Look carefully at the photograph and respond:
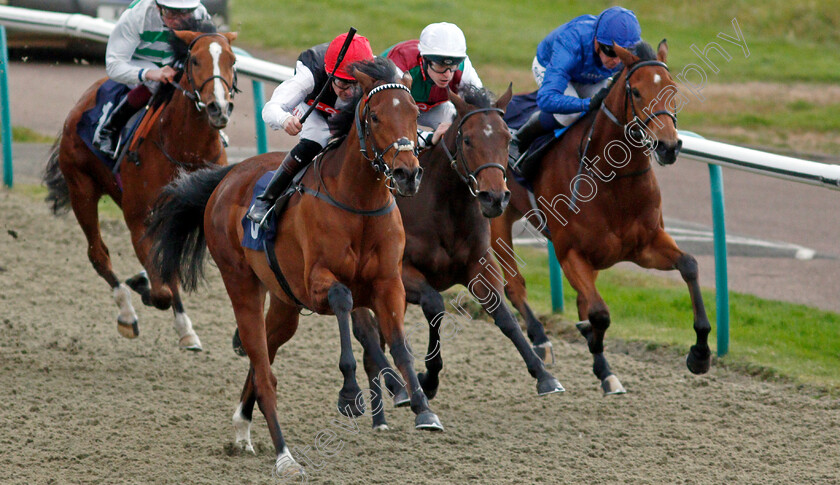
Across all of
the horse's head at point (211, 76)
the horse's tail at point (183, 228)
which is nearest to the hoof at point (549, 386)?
the horse's tail at point (183, 228)

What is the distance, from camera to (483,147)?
471cm

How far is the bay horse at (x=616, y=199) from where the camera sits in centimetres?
532

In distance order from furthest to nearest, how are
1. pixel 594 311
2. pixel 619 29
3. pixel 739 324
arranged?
pixel 739 324 → pixel 619 29 → pixel 594 311

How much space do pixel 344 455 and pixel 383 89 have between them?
178 centimetres

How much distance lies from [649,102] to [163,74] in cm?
283

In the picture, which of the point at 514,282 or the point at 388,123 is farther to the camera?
the point at 514,282

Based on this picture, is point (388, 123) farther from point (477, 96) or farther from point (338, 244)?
point (477, 96)

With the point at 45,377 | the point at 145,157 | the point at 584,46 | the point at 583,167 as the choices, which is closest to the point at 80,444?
the point at 45,377

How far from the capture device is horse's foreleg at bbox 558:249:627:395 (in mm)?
5555

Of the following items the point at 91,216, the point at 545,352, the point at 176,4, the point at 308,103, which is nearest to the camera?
the point at 308,103

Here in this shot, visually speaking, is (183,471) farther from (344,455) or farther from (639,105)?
(639,105)

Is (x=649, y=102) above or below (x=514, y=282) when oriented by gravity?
above

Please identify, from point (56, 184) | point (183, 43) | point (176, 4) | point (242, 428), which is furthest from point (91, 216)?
point (242, 428)

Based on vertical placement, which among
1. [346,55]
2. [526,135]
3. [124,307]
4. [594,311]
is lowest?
[124,307]
